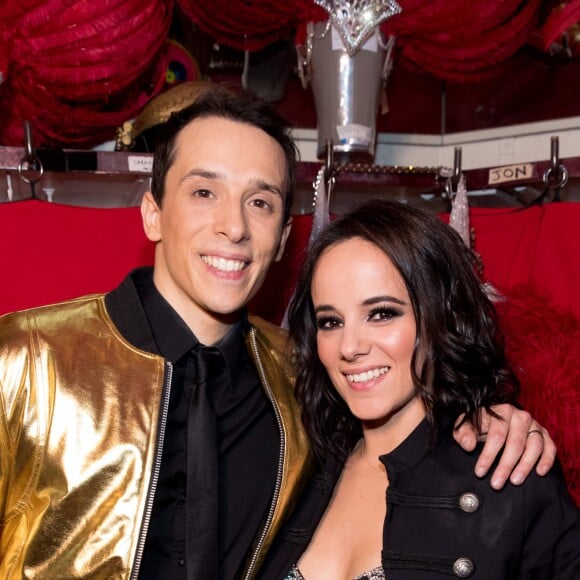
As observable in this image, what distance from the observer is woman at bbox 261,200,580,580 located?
1.47m

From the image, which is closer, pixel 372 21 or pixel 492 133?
pixel 372 21

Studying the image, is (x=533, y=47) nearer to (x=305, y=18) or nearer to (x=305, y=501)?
(x=305, y=18)

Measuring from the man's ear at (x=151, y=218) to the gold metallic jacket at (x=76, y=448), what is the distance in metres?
0.25

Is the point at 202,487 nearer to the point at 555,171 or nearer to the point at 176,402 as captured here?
the point at 176,402

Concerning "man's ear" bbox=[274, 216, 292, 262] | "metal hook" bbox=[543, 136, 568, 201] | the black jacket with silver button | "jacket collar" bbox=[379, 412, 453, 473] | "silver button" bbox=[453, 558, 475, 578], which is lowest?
"silver button" bbox=[453, 558, 475, 578]

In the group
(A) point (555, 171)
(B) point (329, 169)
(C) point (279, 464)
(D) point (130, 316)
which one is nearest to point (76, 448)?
(D) point (130, 316)

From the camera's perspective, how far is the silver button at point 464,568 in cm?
144

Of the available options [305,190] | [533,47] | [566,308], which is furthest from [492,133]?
[566,308]

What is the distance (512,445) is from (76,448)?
0.77m

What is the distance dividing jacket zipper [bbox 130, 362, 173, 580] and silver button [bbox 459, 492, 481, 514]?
540 mm

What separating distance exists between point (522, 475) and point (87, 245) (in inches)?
44.1

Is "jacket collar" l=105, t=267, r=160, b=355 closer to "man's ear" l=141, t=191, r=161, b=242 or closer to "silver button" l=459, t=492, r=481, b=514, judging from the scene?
"man's ear" l=141, t=191, r=161, b=242

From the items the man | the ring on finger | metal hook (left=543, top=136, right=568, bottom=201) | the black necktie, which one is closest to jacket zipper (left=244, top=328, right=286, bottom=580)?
the man

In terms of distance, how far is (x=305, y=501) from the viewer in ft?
5.74
